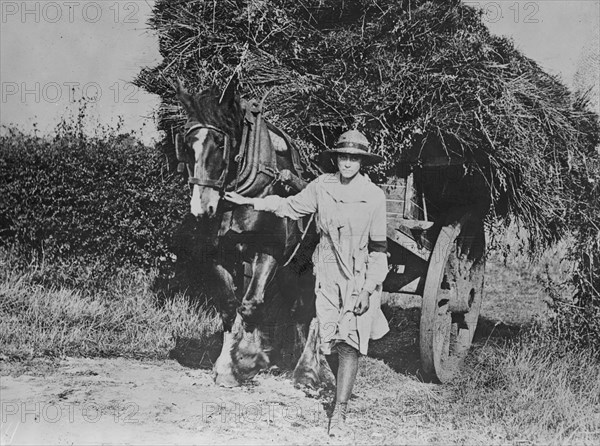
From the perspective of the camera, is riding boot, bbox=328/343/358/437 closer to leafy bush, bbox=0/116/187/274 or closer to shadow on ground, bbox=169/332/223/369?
shadow on ground, bbox=169/332/223/369

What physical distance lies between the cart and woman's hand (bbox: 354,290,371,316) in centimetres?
85

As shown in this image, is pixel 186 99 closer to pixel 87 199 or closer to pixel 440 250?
pixel 440 250

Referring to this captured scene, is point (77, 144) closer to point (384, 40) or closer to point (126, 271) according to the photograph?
point (126, 271)

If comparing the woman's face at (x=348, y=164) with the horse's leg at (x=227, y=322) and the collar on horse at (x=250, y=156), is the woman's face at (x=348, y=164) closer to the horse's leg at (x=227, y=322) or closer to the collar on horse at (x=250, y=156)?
the collar on horse at (x=250, y=156)

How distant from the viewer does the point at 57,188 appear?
19.9 ft

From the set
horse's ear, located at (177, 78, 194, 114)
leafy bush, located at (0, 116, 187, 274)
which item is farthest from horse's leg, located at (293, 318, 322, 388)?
leafy bush, located at (0, 116, 187, 274)

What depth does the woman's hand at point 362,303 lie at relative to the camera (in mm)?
3545

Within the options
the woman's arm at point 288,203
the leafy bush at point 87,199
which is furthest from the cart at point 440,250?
the leafy bush at point 87,199

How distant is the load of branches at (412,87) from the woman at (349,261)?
26.2 inches

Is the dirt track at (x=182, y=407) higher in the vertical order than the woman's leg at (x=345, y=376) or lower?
lower

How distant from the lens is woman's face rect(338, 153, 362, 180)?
144 inches

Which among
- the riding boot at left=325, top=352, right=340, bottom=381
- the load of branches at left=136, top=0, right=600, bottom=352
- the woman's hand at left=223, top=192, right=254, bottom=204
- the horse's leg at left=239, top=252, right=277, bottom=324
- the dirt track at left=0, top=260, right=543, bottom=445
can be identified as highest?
the load of branches at left=136, top=0, right=600, bottom=352

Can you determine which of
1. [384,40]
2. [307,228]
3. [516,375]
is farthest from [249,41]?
[516,375]

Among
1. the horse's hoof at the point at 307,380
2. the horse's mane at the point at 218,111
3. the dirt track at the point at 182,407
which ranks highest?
the horse's mane at the point at 218,111
